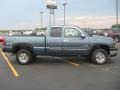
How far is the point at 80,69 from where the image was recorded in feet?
40.4

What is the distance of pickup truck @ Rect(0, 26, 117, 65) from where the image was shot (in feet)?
45.4

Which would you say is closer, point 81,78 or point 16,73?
point 81,78

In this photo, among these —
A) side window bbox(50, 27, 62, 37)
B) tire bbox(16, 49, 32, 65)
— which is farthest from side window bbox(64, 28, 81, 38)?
tire bbox(16, 49, 32, 65)

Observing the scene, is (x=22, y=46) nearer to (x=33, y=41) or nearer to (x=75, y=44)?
(x=33, y=41)

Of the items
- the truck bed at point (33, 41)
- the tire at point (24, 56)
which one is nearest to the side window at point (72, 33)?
the truck bed at point (33, 41)

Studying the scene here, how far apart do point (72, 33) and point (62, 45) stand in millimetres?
801

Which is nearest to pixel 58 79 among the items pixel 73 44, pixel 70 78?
pixel 70 78

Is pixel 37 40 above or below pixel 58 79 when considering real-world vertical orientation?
above

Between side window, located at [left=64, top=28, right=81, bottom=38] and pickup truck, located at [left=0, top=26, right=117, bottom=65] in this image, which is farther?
side window, located at [left=64, top=28, right=81, bottom=38]

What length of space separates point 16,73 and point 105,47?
5057mm

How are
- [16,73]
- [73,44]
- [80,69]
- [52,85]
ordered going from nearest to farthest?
[52,85]
[16,73]
[80,69]
[73,44]

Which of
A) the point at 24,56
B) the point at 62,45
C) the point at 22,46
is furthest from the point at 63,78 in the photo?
the point at 22,46

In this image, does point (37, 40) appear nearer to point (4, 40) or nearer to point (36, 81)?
point (4, 40)

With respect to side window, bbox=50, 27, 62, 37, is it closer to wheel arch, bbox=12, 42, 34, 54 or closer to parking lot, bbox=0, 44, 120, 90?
wheel arch, bbox=12, 42, 34, 54
